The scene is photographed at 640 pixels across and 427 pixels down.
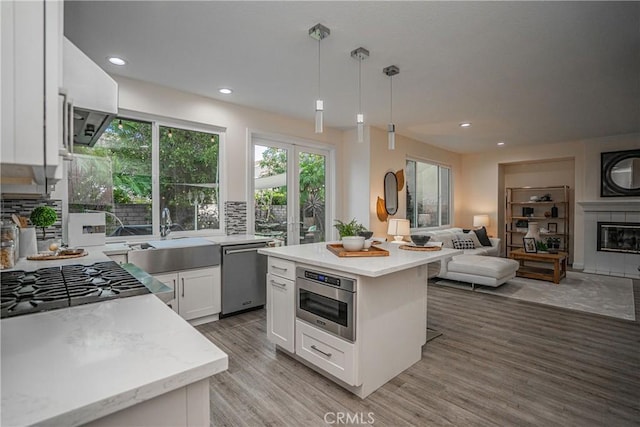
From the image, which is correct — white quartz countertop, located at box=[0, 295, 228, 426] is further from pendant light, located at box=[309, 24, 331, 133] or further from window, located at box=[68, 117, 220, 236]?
window, located at box=[68, 117, 220, 236]

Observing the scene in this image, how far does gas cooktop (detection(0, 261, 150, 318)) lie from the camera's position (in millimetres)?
1131

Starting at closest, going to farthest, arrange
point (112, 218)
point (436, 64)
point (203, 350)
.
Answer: point (203, 350) < point (436, 64) < point (112, 218)

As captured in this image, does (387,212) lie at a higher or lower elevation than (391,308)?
higher

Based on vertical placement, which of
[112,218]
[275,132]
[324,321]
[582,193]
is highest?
[275,132]

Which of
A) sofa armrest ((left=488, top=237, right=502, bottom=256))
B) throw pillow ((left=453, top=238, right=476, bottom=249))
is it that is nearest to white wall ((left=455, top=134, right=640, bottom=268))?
sofa armrest ((left=488, top=237, right=502, bottom=256))

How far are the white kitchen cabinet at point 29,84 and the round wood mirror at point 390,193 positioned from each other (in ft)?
17.0

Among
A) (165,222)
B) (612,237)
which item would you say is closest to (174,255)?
(165,222)

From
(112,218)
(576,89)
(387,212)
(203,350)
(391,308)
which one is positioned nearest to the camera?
(203,350)

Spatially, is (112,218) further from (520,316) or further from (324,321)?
(520,316)

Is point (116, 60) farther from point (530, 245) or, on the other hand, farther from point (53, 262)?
point (530, 245)

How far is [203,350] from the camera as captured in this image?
0.82 meters

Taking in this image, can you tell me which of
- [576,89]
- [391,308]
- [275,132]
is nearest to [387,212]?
[275,132]

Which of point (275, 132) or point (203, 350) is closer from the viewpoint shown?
point (203, 350)

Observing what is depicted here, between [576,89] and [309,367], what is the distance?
13.2 ft
